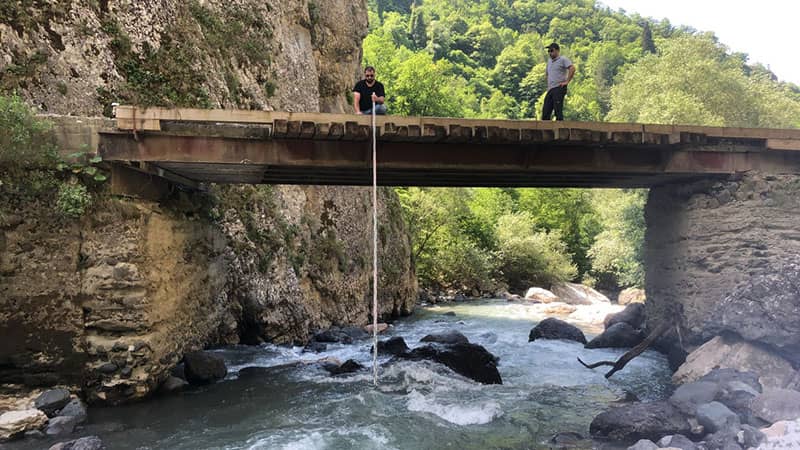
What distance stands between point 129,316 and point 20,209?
251 cm

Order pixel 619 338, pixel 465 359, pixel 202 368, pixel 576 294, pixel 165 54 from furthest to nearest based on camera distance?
1. pixel 576 294
2. pixel 619 338
3. pixel 165 54
4. pixel 465 359
5. pixel 202 368

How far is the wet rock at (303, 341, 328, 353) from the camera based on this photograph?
15.5 metres

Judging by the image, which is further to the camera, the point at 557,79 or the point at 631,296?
the point at 631,296

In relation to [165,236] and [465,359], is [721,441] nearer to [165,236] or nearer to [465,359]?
[465,359]

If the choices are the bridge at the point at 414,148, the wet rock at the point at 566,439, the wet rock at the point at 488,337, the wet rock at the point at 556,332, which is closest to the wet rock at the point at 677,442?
the wet rock at the point at 566,439

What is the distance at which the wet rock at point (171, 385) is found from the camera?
401 inches

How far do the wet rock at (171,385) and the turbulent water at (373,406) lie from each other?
287mm

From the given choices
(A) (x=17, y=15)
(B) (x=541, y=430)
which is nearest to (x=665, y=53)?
(B) (x=541, y=430)

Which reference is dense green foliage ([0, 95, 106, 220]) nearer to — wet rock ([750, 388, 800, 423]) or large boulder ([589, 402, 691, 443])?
large boulder ([589, 402, 691, 443])

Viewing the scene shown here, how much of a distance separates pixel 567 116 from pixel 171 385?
229 ft

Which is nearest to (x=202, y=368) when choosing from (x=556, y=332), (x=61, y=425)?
(x=61, y=425)

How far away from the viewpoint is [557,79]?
11.6 m

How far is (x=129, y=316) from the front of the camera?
30.1ft

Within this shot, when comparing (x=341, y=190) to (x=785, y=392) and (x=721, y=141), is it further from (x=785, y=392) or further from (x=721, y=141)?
(x=785, y=392)
